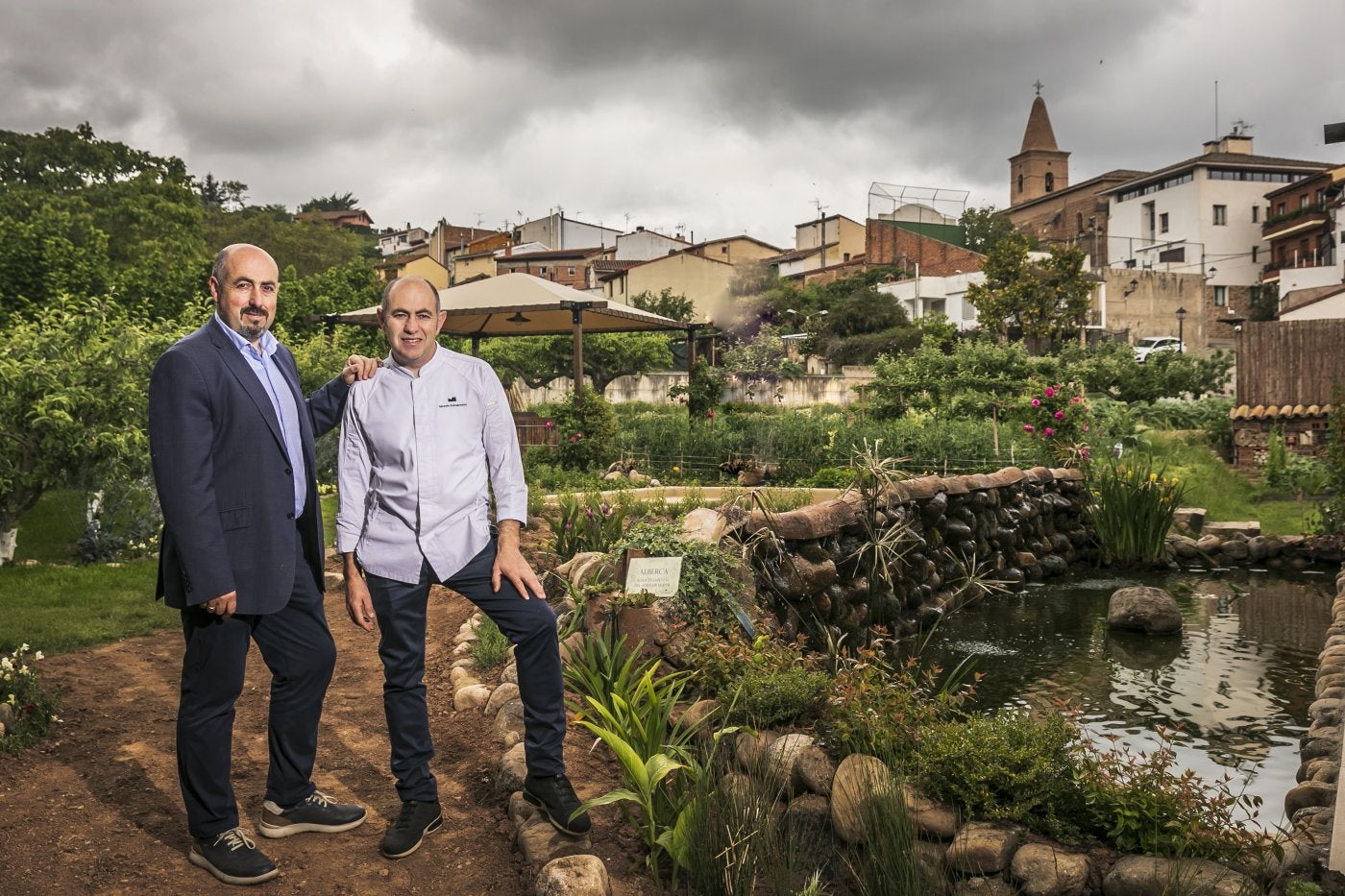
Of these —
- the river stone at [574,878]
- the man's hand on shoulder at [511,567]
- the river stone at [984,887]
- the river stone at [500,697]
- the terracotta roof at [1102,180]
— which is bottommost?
the river stone at [984,887]

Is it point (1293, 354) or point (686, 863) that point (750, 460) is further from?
point (686, 863)

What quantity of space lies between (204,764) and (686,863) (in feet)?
4.70

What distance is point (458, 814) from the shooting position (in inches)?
145

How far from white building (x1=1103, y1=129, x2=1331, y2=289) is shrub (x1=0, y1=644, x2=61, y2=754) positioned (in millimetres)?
54595

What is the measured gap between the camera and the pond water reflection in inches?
212

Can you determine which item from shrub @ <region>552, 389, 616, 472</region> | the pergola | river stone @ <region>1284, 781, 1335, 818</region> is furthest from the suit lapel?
shrub @ <region>552, 389, 616, 472</region>

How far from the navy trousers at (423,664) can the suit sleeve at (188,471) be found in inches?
19.0

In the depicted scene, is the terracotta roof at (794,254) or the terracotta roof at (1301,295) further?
the terracotta roof at (794,254)

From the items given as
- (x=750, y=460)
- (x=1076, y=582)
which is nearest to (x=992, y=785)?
(x=1076, y=582)

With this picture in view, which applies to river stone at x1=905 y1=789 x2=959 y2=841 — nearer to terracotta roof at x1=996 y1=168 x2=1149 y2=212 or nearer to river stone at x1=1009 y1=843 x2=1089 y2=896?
river stone at x1=1009 y1=843 x2=1089 y2=896

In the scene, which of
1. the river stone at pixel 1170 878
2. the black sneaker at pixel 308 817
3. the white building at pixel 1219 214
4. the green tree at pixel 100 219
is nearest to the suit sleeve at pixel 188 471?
the black sneaker at pixel 308 817

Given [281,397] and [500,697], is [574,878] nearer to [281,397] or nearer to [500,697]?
[281,397]

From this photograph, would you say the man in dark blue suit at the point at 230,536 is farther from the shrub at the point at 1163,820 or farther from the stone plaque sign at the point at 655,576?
the shrub at the point at 1163,820

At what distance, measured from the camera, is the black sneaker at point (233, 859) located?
10.0ft
